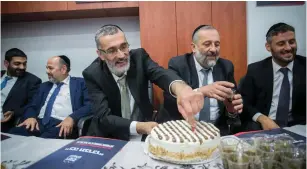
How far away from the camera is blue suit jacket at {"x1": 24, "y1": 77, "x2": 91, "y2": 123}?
876 mm

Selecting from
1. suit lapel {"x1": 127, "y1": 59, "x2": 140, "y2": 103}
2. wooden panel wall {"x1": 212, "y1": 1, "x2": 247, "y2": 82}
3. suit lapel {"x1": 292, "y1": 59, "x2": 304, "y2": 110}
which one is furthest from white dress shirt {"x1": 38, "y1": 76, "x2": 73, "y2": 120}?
suit lapel {"x1": 292, "y1": 59, "x2": 304, "y2": 110}

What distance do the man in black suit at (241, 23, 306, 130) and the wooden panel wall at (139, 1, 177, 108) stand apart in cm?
32

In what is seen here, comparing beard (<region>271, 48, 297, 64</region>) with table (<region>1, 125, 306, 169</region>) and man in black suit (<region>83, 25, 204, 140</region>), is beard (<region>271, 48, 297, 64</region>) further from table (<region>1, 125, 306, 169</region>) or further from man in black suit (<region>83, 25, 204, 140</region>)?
man in black suit (<region>83, 25, 204, 140</region>)

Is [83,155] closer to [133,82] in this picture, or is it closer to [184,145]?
[184,145]

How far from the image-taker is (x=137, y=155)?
562 mm

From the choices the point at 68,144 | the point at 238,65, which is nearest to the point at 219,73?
the point at 238,65

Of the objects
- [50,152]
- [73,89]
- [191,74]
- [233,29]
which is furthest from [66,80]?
[233,29]

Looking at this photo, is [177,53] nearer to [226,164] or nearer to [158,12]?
[158,12]

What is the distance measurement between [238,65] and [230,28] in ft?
0.46

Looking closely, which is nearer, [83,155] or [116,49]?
[83,155]

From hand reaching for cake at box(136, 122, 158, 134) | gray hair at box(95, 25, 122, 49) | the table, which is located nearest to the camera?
the table

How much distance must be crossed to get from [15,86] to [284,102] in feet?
3.35

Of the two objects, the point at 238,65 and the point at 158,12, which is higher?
the point at 158,12

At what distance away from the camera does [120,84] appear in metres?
0.93
